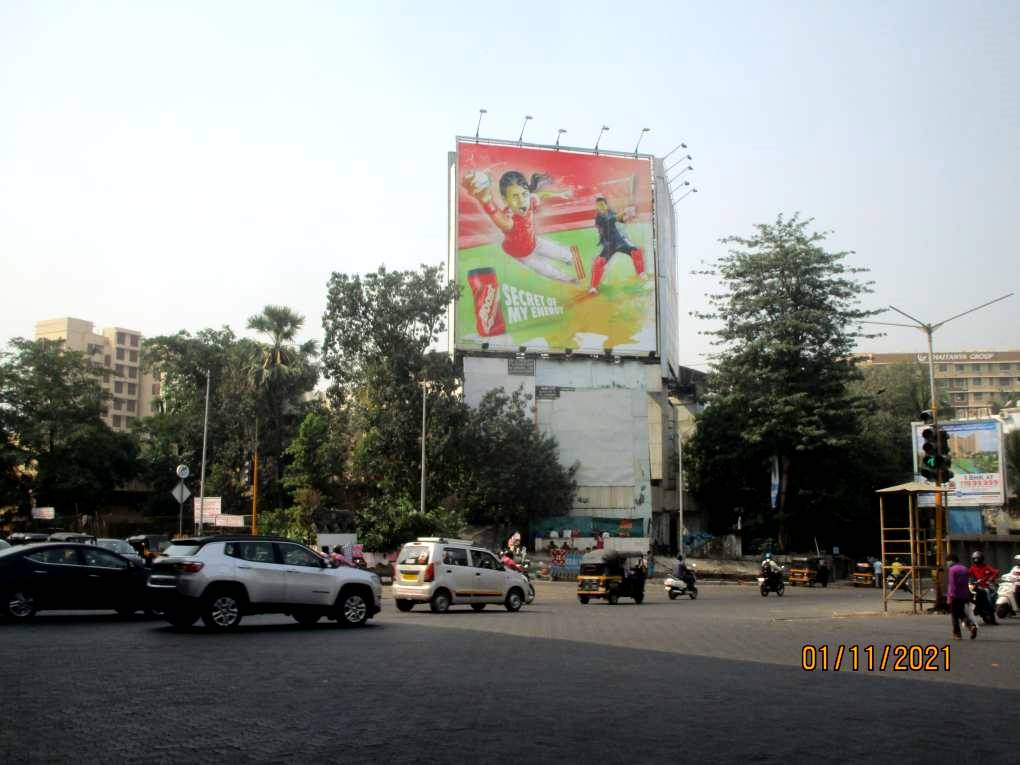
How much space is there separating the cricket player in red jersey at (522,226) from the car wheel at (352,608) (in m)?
44.1

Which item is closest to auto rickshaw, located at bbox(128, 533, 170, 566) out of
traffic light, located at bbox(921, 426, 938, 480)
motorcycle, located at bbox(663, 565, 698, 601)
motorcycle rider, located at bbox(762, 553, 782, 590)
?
motorcycle, located at bbox(663, 565, 698, 601)

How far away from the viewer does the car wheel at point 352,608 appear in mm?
19250

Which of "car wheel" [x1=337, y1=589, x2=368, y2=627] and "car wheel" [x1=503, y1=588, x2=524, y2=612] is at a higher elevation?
"car wheel" [x1=337, y1=589, x2=368, y2=627]

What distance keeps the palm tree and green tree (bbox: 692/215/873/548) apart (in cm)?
2523

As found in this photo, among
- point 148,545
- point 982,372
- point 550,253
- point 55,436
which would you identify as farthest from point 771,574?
point 982,372

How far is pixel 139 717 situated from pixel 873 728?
6.42 metres

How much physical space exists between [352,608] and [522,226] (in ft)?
149

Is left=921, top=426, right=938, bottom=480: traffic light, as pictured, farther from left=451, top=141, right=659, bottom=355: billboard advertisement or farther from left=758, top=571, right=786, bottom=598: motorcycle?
left=451, top=141, right=659, bottom=355: billboard advertisement

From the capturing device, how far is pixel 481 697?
1039 centimetres

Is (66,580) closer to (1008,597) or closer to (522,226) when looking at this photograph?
(1008,597)

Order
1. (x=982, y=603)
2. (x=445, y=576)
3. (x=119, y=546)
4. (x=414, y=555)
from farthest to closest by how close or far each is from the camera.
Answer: (x=119, y=546)
(x=414, y=555)
(x=445, y=576)
(x=982, y=603)

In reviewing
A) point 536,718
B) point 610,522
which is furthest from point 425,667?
point 610,522

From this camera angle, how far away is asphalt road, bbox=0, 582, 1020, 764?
308 inches

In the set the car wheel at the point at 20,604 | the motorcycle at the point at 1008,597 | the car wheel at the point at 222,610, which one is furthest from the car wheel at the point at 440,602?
the motorcycle at the point at 1008,597
